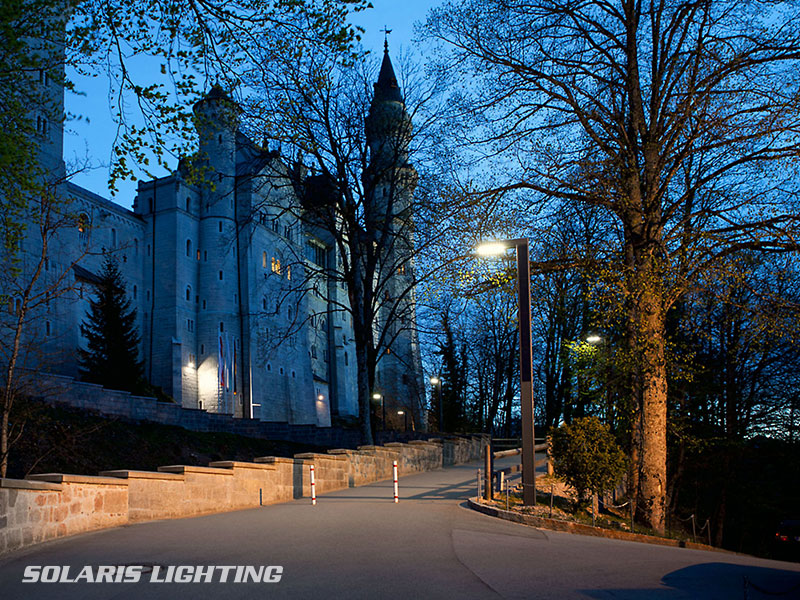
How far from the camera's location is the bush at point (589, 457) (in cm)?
1355

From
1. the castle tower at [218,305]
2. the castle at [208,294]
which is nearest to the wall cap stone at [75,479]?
the castle at [208,294]

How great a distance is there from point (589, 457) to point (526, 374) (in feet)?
6.63

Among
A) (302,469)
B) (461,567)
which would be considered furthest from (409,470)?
(461,567)

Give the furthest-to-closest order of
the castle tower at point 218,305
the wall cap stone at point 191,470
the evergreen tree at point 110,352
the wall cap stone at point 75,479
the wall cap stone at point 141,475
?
the castle tower at point 218,305, the evergreen tree at point 110,352, the wall cap stone at point 191,470, the wall cap stone at point 141,475, the wall cap stone at point 75,479

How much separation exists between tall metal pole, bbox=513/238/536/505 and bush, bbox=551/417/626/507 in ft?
2.84

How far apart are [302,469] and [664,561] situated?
10.8m

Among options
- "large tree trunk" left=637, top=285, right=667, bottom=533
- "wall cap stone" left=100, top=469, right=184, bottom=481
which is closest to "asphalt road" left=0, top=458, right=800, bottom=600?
Result: "wall cap stone" left=100, top=469, right=184, bottom=481

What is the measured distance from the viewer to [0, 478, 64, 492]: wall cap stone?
8766 mm

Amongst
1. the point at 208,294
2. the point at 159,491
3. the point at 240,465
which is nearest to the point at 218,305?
the point at 208,294

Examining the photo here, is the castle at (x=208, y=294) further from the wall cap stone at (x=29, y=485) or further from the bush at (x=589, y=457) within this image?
the wall cap stone at (x=29, y=485)

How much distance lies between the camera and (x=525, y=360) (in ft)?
44.1

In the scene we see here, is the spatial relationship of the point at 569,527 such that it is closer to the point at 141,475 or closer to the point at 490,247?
the point at 490,247

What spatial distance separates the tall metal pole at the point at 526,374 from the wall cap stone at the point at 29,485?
744cm

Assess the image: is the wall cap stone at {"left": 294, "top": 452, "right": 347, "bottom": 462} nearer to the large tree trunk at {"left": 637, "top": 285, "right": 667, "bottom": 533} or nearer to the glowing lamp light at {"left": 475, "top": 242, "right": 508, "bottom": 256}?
the glowing lamp light at {"left": 475, "top": 242, "right": 508, "bottom": 256}
